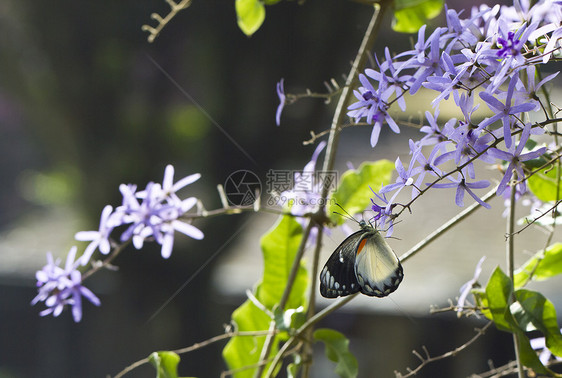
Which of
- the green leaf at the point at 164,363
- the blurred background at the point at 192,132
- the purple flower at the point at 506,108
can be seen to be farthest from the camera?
the blurred background at the point at 192,132

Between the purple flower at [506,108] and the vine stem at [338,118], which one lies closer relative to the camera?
the purple flower at [506,108]

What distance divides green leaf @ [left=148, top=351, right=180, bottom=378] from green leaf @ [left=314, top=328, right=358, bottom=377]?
10 cm

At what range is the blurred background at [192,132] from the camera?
1.52 meters

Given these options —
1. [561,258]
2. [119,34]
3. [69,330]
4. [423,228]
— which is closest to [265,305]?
[561,258]

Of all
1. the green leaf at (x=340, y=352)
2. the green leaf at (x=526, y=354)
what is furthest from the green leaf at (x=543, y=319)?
the green leaf at (x=340, y=352)

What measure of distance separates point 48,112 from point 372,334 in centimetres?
113

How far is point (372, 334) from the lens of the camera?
5.65 feet

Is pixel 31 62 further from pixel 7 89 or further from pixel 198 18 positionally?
pixel 198 18

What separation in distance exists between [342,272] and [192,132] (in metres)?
1.40

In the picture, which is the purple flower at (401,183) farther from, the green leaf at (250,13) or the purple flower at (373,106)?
the green leaf at (250,13)

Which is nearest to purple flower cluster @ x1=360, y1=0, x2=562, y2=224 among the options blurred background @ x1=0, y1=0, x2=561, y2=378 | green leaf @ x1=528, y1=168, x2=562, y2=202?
green leaf @ x1=528, y1=168, x2=562, y2=202

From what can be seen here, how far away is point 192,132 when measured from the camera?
1.63m

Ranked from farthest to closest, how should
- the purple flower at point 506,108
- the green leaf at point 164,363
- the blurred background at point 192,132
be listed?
the blurred background at point 192,132
the green leaf at point 164,363
the purple flower at point 506,108

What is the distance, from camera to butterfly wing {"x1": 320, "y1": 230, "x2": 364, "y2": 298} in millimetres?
270
